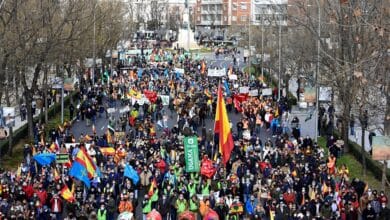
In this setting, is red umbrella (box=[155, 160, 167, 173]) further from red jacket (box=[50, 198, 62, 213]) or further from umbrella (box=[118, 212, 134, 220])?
umbrella (box=[118, 212, 134, 220])

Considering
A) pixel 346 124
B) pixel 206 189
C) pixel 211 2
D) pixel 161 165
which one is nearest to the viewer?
pixel 206 189

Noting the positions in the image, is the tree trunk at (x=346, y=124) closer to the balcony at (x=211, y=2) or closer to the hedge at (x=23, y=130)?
the hedge at (x=23, y=130)

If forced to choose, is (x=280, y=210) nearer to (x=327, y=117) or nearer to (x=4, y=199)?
(x=4, y=199)

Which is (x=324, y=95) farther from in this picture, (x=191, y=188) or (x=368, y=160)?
(x=191, y=188)

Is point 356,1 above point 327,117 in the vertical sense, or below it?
above

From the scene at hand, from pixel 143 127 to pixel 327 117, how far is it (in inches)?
407

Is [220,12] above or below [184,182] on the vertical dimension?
above

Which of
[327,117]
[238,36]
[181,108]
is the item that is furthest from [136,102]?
[238,36]

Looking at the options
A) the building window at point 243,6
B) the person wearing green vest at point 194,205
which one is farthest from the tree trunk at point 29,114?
the building window at point 243,6

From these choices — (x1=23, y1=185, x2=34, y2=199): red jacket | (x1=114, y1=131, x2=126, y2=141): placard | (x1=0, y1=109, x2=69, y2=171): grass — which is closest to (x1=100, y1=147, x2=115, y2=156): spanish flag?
(x1=0, y1=109, x2=69, y2=171): grass

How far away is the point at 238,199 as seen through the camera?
25.0 metres

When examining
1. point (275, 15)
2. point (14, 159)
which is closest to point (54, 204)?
point (14, 159)

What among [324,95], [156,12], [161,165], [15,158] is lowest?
[15,158]

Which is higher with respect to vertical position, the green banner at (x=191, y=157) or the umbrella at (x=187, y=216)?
the green banner at (x=191, y=157)
